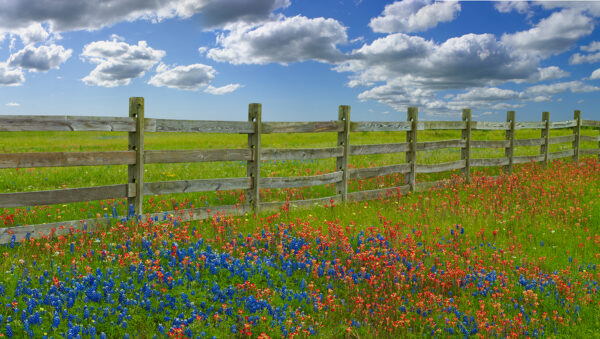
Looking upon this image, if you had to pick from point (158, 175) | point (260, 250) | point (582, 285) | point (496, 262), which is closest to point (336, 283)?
point (260, 250)

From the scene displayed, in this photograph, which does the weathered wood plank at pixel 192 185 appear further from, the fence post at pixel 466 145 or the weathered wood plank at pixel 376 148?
the fence post at pixel 466 145

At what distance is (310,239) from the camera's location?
710 cm

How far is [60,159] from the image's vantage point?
7.85m

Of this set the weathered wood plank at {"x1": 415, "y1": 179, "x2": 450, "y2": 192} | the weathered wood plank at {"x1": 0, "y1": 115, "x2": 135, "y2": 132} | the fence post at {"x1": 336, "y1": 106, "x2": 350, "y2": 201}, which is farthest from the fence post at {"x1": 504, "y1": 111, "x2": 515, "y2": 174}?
the weathered wood plank at {"x1": 0, "y1": 115, "x2": 135, "y2": 132}

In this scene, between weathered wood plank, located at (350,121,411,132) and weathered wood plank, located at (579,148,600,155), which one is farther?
weathered wood plank, located at (579,148,600,155)

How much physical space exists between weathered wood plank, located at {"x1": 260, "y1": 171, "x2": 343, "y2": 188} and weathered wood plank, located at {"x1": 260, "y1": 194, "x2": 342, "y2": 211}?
39 cm

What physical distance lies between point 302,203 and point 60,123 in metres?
5.28

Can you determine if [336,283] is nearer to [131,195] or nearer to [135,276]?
[135,276]

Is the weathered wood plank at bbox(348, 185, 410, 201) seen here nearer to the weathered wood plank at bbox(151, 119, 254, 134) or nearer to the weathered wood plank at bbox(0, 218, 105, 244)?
the weathered wood plank at bbox(151, 119, 254, 134)

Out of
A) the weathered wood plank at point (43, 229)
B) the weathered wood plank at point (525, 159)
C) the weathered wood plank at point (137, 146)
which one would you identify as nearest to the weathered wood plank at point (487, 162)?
the weathered wood plank at point (525, 159)

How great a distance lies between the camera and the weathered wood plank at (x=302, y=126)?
1012 centimetres

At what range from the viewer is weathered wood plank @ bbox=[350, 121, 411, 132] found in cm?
1185

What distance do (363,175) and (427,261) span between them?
5424mm

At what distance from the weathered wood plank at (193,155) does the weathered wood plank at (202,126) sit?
442 mm
